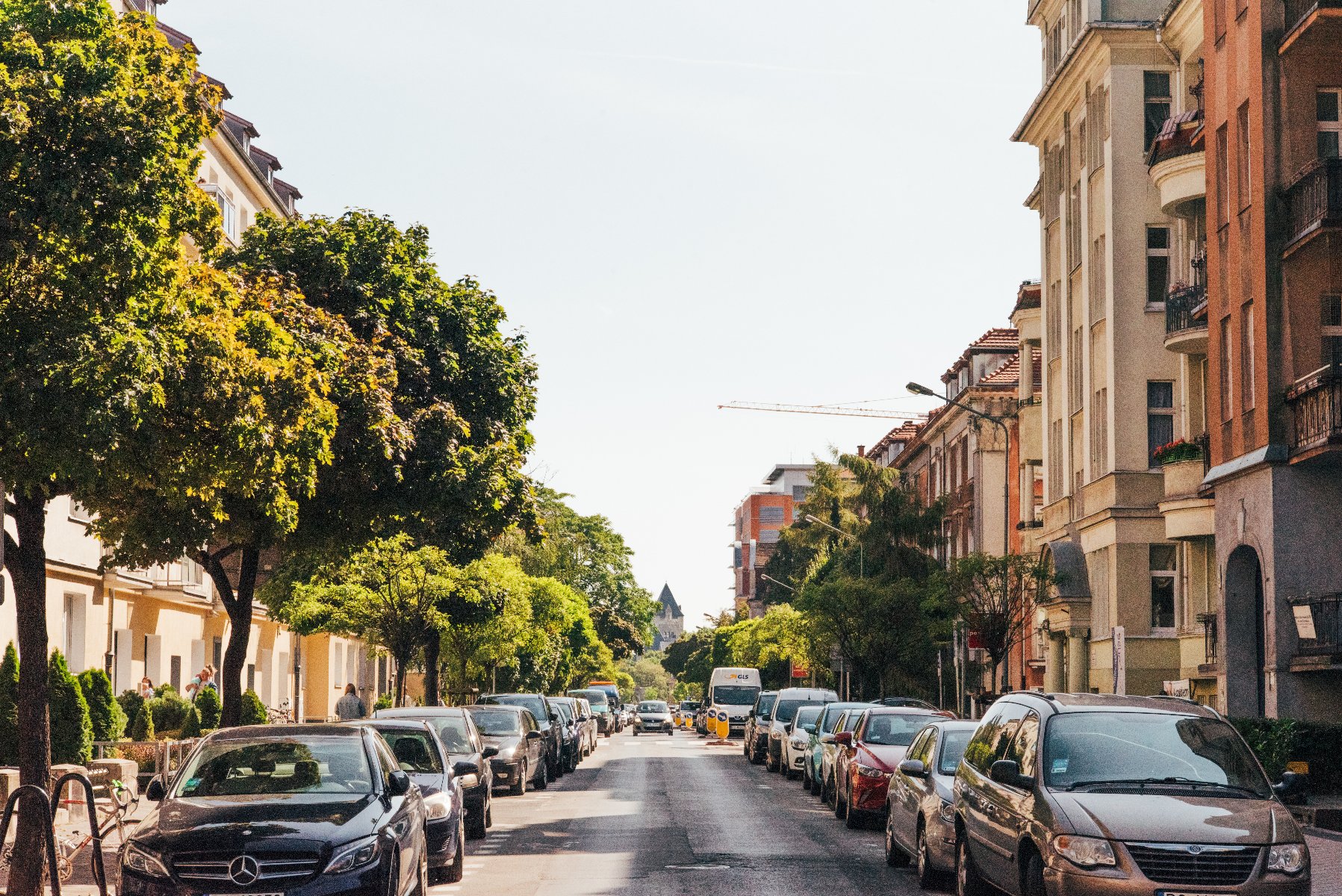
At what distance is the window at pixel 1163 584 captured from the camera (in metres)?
38.7

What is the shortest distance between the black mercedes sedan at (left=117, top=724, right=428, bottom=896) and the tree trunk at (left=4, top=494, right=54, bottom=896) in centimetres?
104

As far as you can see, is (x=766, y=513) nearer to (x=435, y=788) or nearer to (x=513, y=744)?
(x=513, y=744)

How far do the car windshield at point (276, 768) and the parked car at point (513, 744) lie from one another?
1531cm

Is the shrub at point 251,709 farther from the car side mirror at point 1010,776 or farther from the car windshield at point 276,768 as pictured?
the car side mirror at point 1010,776

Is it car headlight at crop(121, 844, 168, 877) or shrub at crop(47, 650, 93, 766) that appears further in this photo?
shrub at crop(47, 650, 93, 766)

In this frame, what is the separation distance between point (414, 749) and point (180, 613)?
28086mm

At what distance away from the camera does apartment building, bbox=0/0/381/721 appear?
1296 inches

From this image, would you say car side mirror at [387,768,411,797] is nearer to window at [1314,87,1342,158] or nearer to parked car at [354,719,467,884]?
parked car at [354,719,467,884]

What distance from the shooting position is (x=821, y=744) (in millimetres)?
28094

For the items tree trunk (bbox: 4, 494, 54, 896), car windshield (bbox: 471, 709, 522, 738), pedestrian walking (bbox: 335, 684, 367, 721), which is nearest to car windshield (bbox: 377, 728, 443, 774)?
tree trunk (bbox: 4, 494, 54, 896)

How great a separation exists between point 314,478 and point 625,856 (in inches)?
201

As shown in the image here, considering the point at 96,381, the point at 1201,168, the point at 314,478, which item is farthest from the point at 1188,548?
the point at 96,381

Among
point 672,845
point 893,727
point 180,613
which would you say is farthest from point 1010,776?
point 180,613

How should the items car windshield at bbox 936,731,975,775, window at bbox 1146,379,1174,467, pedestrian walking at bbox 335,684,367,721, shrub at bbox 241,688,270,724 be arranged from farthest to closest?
window at bbox 1146,379,1174,467 < shrub at bbox 241,688,270,724 < pedestrian walking at bbox 335,684,367,721 < car windshield at bbox 936,731,975,775
